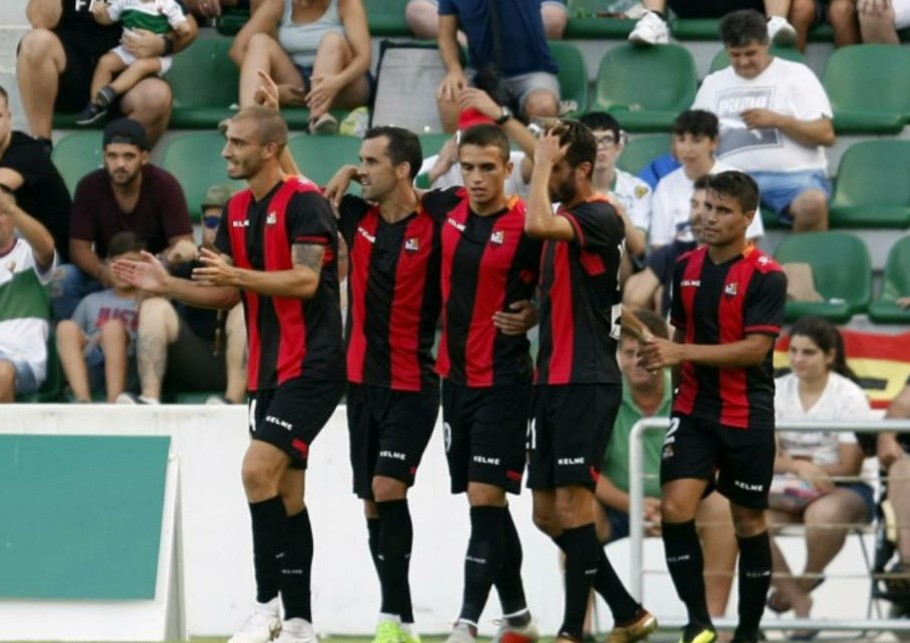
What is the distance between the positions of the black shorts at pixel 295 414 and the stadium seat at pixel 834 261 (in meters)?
4.12

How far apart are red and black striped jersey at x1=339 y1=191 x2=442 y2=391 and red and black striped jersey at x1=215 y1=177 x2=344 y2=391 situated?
0.43 ft

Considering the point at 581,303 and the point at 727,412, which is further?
the point at 727,412

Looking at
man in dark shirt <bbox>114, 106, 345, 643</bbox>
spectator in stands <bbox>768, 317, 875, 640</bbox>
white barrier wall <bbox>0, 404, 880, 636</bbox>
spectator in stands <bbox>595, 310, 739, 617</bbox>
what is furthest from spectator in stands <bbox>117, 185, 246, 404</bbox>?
spectator in stands <bbox>768, 317, 875, 640</bbox>

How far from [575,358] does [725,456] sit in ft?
2.77

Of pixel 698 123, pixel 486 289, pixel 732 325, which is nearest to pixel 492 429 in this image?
pixel 486 289

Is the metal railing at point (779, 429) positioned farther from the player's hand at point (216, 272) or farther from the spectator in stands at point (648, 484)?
the player's hand at point (216, 272)

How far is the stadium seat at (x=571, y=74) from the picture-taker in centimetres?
1376

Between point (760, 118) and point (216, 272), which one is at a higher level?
point (760, 118)

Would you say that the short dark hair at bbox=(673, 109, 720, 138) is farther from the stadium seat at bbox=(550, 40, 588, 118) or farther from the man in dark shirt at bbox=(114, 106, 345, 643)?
the man in dark shirt at bbox=(114, 106, 345, 643)

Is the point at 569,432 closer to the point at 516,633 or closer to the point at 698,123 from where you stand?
the point at 516,633

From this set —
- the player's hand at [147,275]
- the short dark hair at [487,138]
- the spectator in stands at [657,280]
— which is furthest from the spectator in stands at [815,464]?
the player's hand at [147,275]

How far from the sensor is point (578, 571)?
9148mm

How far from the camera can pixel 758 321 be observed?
9.28 metres

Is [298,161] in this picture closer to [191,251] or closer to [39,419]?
[191,251]
